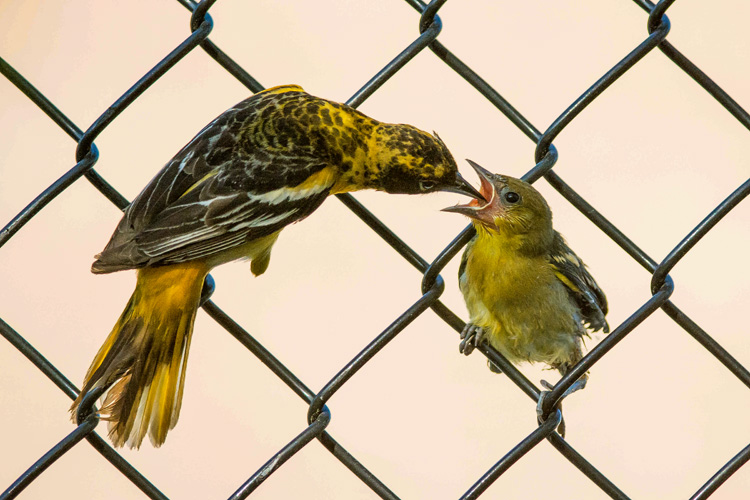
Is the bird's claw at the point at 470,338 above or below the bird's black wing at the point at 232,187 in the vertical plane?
below

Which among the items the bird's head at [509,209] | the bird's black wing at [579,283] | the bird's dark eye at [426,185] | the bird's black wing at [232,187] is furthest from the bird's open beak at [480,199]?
the bird's black wing at [232,187]

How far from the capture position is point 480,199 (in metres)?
3.71

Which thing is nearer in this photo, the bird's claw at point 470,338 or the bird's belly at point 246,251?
the bird's belly at point 246,251

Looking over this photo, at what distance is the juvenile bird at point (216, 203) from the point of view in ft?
10.6

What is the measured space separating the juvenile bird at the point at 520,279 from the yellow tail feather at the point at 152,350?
1.02 meters

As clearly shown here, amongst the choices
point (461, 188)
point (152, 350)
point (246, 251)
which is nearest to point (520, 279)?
point (461, 188)

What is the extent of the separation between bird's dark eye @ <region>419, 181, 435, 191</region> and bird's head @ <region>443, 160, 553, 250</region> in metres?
0.16

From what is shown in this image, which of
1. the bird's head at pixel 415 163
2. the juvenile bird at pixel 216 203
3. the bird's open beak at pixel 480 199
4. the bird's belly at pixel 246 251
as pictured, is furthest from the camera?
the bird's open beak at pixel 480 199

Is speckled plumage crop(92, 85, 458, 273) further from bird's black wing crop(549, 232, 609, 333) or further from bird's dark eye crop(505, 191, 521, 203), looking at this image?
bird's black wing crop(549, 232, 609, 333)

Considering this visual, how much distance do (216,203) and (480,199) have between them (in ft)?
3.10

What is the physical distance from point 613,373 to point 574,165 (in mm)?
1263

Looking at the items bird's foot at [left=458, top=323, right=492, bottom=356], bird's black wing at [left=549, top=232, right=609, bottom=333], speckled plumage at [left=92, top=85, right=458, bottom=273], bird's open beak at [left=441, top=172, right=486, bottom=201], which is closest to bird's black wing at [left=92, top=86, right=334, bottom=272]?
speckled plumage at [left=92, top=85, right=458, bottom=273]

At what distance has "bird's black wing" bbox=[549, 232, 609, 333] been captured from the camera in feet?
12.6

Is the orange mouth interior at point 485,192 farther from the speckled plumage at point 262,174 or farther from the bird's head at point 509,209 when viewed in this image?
the speckled plumage at point 262,174
